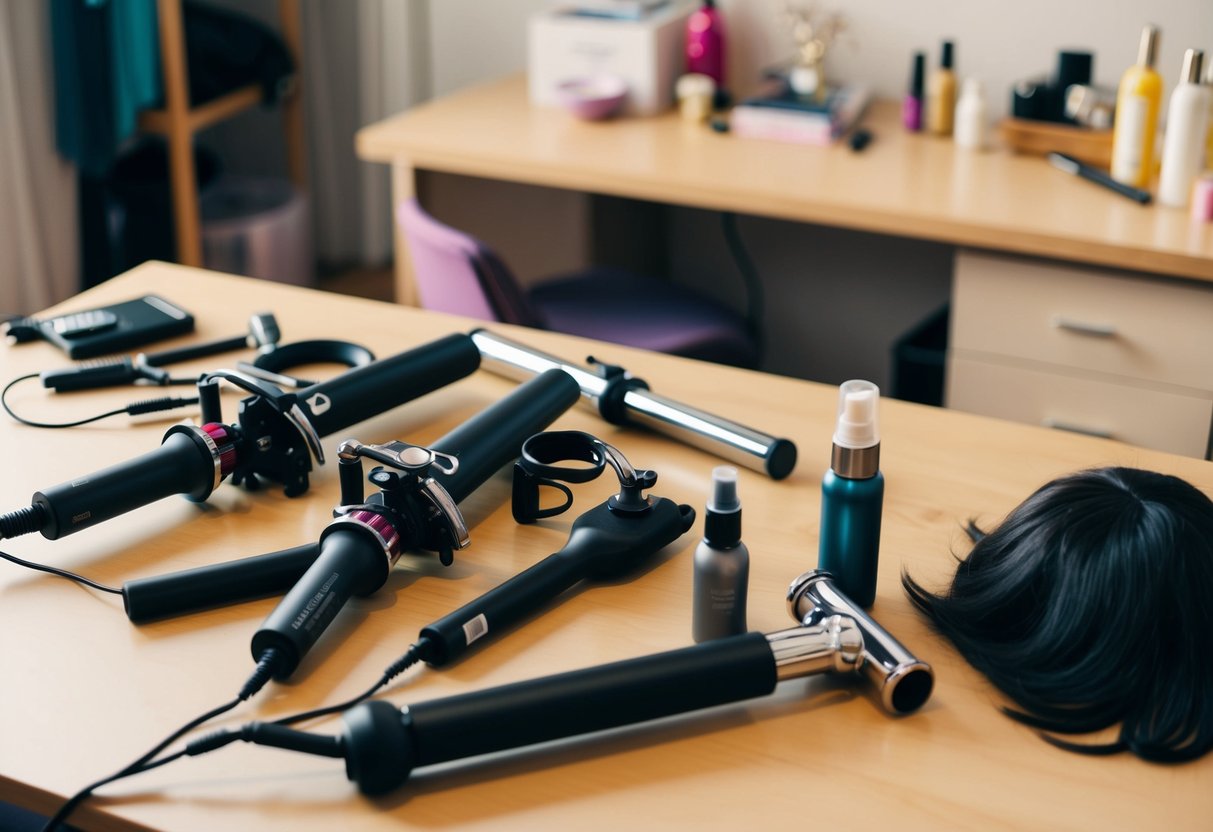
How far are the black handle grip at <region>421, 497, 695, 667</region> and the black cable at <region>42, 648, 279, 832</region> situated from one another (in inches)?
4.4

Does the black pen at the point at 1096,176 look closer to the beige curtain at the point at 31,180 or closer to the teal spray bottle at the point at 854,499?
the teal spray bottle at the point at 854,499

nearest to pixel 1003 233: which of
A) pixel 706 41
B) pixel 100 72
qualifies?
pixel 706 41

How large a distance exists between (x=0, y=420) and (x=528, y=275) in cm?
155

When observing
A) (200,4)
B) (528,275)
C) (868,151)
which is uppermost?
(200,4)

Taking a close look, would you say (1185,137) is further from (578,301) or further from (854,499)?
(854,499)

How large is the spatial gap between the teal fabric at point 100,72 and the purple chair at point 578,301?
1.01 meters

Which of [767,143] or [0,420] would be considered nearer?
[0,420]

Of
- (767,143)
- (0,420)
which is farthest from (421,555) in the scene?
(767,143)

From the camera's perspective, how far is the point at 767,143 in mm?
2381

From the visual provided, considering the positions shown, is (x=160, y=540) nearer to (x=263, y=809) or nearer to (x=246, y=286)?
(x=263, y=809)

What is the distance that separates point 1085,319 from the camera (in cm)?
200

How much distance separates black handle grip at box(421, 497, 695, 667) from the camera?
0.96 metres

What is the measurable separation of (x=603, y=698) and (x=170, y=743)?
292 millimetres

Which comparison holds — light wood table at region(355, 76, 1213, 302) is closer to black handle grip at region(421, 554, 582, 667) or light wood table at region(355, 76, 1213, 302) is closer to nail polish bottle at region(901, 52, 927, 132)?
nail polish bottle at region(901, 52, 927, 132)
